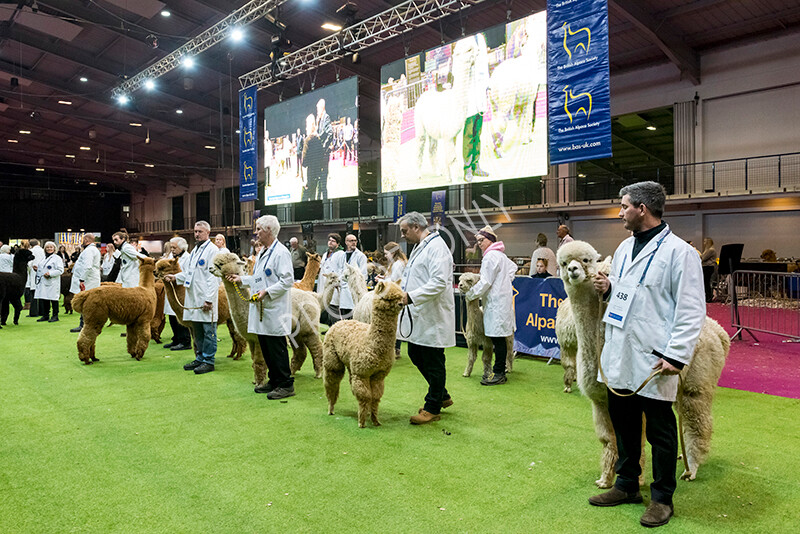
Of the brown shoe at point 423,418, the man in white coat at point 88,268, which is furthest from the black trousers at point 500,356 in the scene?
the man in white coat at point 88,268

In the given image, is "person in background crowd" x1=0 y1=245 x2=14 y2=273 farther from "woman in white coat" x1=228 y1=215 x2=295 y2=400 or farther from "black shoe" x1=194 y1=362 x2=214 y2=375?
"woman in white coat" x1=228 y1=215 x2=295 y2=400

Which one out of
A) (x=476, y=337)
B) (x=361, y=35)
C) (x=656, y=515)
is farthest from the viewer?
(x=361, y=35)

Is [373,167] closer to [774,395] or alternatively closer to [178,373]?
[178,373]

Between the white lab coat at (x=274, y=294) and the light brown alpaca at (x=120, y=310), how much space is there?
8.93 ft

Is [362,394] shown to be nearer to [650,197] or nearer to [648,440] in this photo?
[648,440]

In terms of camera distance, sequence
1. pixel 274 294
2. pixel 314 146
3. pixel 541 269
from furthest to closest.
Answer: pixel 314 146 → pixel 541 269 → pixel 274 294

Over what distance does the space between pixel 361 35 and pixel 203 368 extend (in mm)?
9582

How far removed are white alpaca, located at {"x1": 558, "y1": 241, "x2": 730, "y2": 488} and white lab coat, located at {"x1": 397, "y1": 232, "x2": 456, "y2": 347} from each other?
1.32m

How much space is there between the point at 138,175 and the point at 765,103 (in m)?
34.9

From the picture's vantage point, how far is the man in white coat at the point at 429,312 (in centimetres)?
440

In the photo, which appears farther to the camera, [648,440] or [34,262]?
[34,262]

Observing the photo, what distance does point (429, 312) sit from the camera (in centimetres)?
443

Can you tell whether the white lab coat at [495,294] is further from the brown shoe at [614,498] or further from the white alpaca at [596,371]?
the brown shoe at [614,498]

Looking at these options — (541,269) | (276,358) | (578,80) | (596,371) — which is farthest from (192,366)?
(578,80)
